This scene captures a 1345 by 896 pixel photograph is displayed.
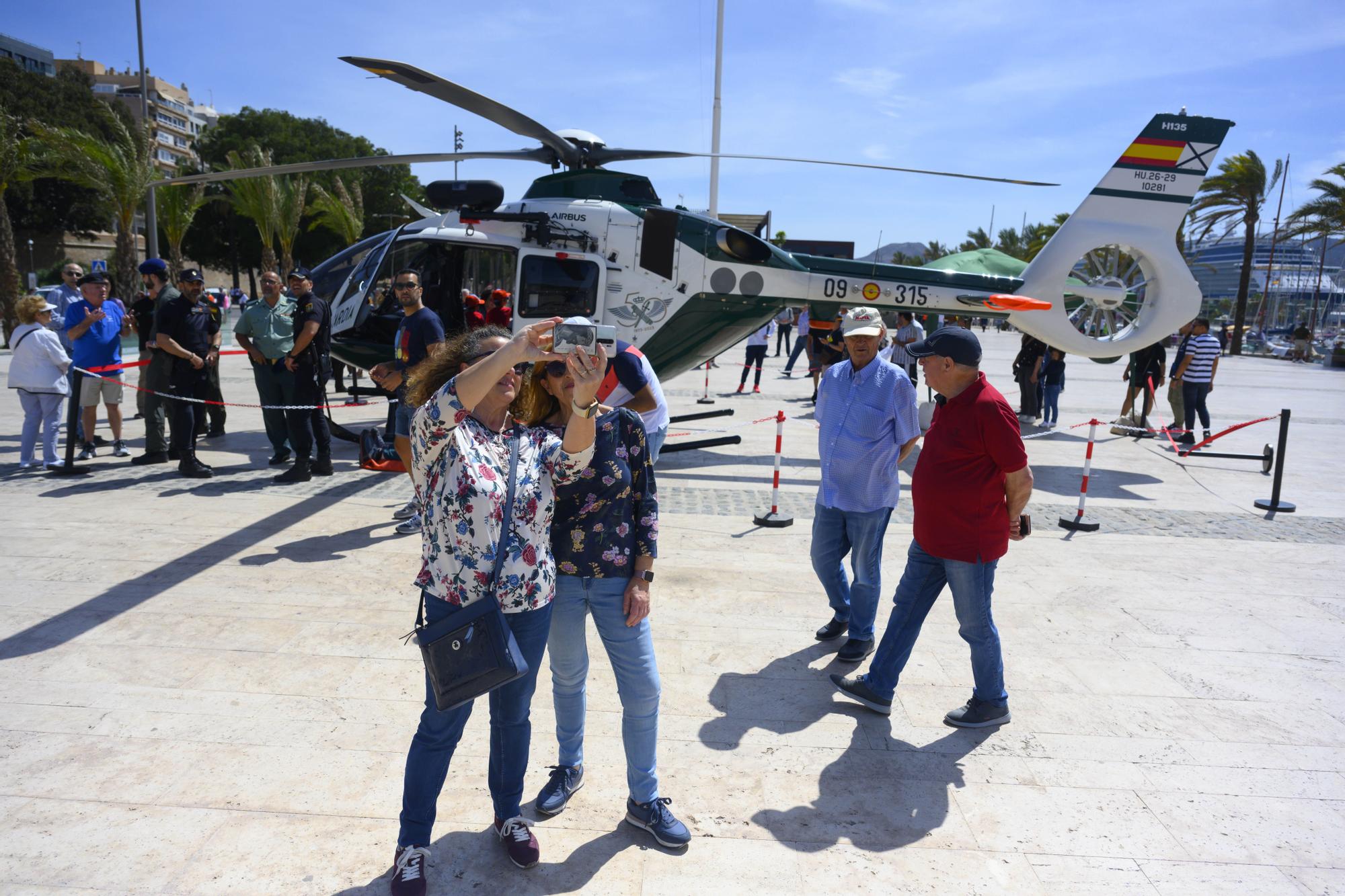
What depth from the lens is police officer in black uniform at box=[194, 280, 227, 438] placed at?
845 centimetres

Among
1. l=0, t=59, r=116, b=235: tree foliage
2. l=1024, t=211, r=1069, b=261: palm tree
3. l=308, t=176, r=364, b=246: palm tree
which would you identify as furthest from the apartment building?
l=1024, t=211, r=1069, b=261: palm tree

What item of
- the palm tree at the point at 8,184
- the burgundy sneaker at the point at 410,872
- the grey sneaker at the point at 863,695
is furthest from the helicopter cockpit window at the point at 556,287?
the palm tree at the point at 8,184

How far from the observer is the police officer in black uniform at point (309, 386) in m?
7.97

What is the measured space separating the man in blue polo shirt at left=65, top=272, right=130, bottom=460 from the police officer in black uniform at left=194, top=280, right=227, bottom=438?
76 cm

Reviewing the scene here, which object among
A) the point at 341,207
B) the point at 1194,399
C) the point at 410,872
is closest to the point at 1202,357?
the point at 1194,399

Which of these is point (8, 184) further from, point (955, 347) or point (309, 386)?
point (955, 347)

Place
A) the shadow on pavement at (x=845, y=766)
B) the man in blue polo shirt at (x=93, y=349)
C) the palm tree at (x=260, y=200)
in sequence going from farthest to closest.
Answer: the palm tree at (x=260, y=200) < the man in blue polo shirt at (x=93, y=349) < the shadow on pavement at (x=845, y=766)

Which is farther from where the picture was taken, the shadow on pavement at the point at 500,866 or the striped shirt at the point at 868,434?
Result: the striped shirt at the point at 868,434

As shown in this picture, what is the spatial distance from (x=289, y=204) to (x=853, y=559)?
30636 millimetres

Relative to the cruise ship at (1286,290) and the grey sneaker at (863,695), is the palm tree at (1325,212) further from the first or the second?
the grey sneaker at (863,695)

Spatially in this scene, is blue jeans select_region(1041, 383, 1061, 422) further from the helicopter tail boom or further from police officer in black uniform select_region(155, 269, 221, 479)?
police officer in black uniform select_region(155, 269, 221, 479)

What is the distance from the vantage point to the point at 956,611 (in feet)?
12.9

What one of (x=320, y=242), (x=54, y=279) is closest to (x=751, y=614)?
(x=54, y=279)

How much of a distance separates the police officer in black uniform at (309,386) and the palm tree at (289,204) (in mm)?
24221
